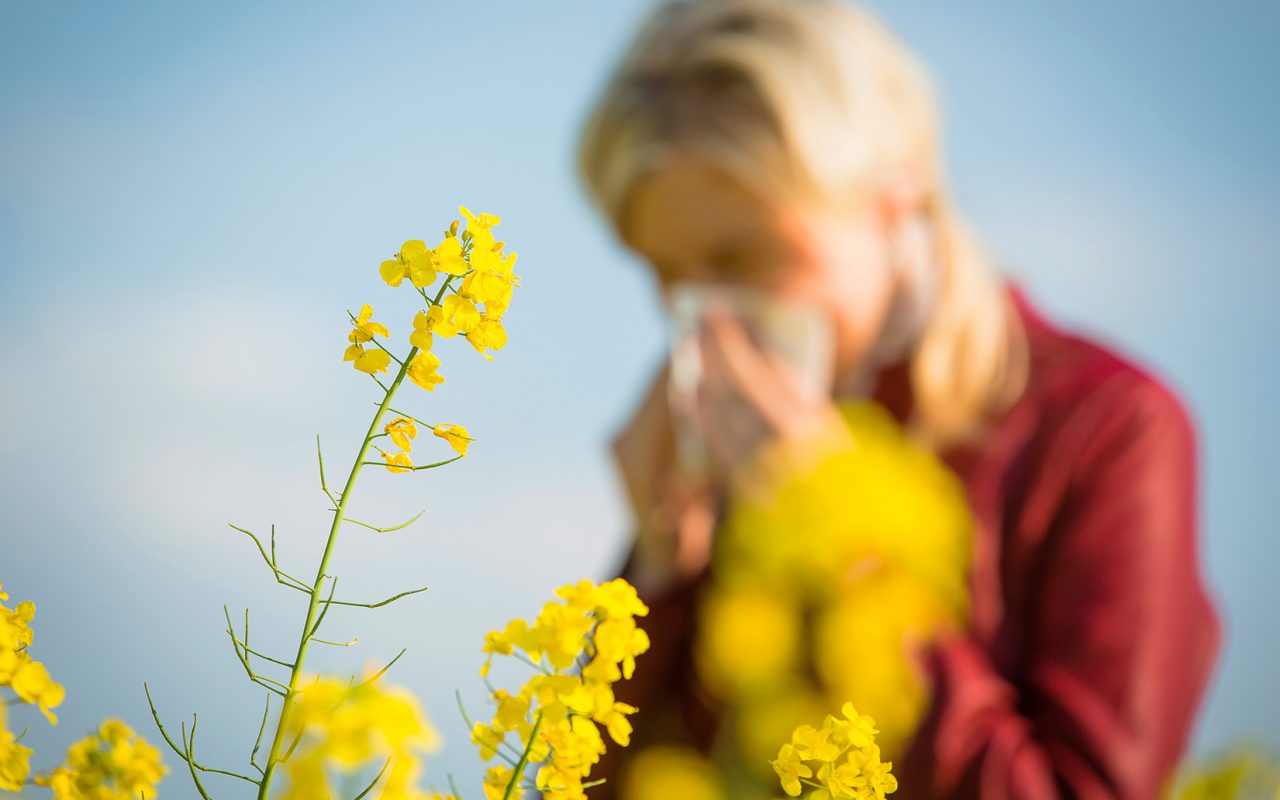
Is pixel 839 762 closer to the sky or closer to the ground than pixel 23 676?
closer to the ground

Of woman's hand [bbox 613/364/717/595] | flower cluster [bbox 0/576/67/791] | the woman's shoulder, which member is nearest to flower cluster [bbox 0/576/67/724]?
flower cluster [bbox 0/576/67/791]

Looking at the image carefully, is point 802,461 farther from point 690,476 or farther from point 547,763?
point 547,763

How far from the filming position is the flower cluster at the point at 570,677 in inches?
9.3

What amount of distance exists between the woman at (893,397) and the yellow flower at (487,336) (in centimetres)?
48

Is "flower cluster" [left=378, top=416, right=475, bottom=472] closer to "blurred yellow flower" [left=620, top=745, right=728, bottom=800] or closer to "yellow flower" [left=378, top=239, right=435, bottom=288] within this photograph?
"yellow flower" [left=378, top=239, right=435, bottom=288]

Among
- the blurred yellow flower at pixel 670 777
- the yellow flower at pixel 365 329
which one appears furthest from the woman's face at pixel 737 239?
the yellow flower at pixel 365 329

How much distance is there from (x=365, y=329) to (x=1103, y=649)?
591 millimetres

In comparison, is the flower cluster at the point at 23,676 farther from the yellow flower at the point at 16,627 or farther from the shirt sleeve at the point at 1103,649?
the shirt sleeve at the point at 1103,649

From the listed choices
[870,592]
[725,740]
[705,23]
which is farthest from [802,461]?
[705,23]

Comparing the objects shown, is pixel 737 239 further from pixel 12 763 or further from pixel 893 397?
pixel 12 763

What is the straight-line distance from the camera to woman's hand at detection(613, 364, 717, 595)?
0.85m

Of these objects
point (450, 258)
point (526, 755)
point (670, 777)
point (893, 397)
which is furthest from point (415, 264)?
point (893, 397)

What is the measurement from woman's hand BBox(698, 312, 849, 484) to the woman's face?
0.20 feet

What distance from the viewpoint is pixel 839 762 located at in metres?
0.27
